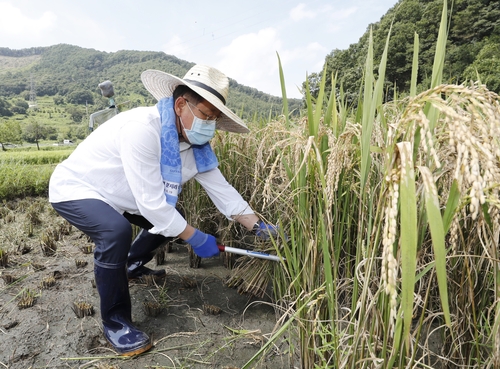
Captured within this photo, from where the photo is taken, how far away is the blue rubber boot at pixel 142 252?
2738 millimetres

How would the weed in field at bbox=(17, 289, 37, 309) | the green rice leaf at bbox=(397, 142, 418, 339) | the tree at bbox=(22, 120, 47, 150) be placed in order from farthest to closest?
the tree at bbox=(22, 120, 47, 150), the weed in field at bbox=(17, 289, 37, 309), the green rice leaf at bbox=(397, 142, 418, 339)

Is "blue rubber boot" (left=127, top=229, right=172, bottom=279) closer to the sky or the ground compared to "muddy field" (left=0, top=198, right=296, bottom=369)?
closer to the sky

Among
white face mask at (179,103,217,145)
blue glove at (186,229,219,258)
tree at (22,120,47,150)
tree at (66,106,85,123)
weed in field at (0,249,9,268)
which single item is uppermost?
tree at (66,106,85,123)

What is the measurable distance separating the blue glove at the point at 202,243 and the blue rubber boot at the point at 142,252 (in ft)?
2.06

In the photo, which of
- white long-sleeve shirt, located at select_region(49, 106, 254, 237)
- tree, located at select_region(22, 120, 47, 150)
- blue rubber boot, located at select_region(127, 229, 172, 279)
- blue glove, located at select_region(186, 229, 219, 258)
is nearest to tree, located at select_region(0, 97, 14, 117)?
tree, located at select_region(22, 120, 47, 150)

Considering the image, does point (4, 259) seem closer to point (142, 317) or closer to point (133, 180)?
point (142, 317)

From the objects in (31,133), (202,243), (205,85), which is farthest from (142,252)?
(31,133)

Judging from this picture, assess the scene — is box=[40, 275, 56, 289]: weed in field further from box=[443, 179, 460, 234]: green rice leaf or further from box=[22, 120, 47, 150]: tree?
box=[22, 120, 47, 150]: tree

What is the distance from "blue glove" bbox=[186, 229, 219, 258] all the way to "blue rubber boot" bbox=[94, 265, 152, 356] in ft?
1.56

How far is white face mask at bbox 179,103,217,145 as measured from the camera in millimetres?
2145

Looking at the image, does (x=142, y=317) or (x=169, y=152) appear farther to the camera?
(x=142, y=317)

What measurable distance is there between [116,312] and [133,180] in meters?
0.87

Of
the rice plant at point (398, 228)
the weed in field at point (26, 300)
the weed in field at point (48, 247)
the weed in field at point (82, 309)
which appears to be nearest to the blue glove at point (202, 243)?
the rice plant at point (398, 228)

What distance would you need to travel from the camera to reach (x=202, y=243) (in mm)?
2191
